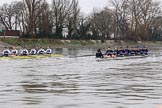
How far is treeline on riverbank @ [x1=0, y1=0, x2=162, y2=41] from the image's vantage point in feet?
324

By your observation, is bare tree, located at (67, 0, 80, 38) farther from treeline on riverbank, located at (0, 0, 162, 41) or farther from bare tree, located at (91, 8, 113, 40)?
bare tree, located at (91, 8, 113, 40)

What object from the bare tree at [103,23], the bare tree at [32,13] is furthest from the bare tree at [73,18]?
the bare tree at [32,13]

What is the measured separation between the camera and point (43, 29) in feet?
313

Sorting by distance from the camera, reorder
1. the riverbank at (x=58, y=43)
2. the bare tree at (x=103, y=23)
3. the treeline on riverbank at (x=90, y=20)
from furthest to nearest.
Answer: the bare tree at (x=103, y=23) < the treeline on riverbank at (x=90, y=20) < the riverbank at (x=58, y=43)

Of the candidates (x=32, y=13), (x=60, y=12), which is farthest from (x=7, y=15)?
(x=32, y=13)

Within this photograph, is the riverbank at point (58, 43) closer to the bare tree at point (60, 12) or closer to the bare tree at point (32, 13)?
the bare tree at point (32, 13)

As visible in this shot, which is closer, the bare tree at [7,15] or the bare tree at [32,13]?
the bare tree at [32,13]

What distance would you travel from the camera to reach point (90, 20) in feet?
384

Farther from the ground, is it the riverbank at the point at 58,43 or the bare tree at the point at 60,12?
the bare tree at the point at 60,12

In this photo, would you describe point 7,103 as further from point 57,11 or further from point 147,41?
point 147,41

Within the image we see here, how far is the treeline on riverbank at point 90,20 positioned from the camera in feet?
324

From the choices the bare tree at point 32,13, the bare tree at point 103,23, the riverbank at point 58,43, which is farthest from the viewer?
the bare tree at point 103,23

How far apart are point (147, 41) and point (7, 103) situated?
373ft

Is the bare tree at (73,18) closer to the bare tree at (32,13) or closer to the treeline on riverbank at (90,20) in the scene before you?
the treeline on riverbank at (90,20)
